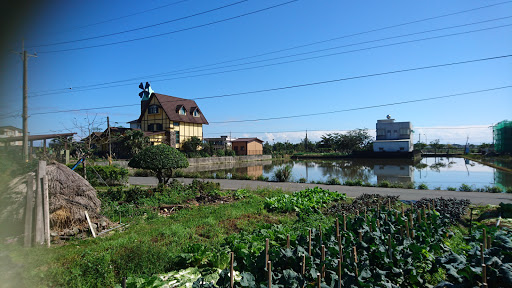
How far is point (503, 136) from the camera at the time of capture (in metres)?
44.9

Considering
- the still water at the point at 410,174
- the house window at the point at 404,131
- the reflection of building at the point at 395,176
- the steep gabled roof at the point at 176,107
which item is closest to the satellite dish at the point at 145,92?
the steep gabled roof at the point at 176,107

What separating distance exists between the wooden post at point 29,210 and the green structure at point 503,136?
5656cm

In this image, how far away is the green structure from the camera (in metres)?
43.7

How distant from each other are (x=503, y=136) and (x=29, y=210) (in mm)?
58070

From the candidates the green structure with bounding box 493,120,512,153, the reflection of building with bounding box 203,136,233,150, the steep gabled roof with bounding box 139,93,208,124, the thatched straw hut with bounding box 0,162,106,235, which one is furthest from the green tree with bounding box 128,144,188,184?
the green structure with bounding box 493,120,512,153

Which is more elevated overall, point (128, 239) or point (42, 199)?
point (42, 199)

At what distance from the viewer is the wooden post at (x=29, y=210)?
5.46 meters

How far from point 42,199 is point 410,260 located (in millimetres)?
7010

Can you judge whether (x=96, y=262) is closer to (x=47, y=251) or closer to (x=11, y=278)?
(x=47, y=251)

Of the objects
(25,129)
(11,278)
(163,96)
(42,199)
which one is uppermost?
(163,96)

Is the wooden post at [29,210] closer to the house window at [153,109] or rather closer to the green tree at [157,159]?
the green tree at [157,159]

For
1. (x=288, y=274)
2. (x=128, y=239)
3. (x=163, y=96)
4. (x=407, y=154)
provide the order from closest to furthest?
(x=288, y=274)
(x=128, y=239)
(x=163, y=96)
(x=407, y=154)

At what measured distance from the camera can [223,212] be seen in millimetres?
8641

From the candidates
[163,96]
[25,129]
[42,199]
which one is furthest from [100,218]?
[163,96]
